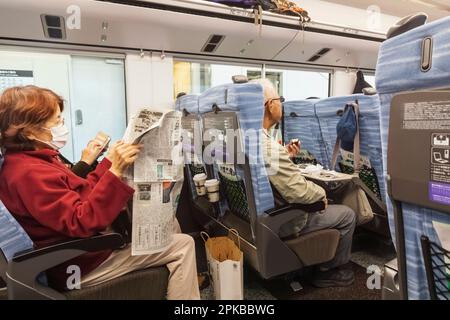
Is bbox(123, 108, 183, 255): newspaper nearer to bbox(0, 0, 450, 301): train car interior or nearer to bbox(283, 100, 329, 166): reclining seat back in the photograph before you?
bbox(0, 0, 450, 301): train car interior

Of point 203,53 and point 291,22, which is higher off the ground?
point 291,22

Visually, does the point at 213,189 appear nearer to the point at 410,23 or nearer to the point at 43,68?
the point at 410,23

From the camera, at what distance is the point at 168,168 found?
128cm

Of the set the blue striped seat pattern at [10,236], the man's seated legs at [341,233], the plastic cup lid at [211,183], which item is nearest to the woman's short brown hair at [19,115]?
the blue striped seat pattern at [10,236]

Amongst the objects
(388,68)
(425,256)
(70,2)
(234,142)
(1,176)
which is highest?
(70,2)

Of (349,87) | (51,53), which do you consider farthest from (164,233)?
(349,87)

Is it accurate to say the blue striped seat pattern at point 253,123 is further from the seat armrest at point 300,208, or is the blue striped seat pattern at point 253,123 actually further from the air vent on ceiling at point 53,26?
the air vent on ceiling at point 53,26

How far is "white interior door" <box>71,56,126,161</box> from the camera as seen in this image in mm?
3301

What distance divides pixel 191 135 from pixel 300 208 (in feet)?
3.54

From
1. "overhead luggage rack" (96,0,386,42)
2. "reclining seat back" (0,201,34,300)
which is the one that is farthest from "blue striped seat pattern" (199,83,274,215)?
"overhead luggage rack" (96,0,386,42)

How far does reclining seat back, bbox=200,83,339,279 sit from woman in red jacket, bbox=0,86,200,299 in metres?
0.50

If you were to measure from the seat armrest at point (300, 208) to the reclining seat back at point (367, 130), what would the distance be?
1.92ft
